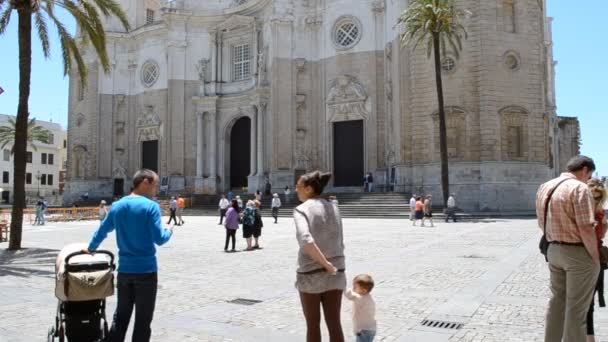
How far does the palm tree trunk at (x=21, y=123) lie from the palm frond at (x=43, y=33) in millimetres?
1366

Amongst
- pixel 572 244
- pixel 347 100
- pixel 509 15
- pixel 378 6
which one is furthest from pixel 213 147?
pixel 572 244

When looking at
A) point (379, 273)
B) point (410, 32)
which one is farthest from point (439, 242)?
point (410, 32)

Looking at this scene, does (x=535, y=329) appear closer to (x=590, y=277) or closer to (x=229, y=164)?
(x=590, y=277)

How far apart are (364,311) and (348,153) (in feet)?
109

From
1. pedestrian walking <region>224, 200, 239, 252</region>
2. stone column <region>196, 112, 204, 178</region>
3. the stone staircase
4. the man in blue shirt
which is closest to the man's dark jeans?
the man in blue shirt

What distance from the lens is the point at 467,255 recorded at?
42.0 ft

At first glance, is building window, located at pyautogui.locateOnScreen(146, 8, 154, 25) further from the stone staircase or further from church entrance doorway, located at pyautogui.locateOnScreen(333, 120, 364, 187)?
the stone staircase

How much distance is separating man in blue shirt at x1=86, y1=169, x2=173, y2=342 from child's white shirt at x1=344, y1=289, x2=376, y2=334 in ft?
5.55

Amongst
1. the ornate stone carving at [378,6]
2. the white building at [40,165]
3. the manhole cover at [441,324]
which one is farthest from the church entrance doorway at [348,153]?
the white building at [40,165]

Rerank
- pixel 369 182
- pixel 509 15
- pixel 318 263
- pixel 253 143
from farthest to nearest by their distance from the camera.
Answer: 1. pixel 253 143
2. pixel 369 182
3. pixel 509 15
4. pixel 318 263

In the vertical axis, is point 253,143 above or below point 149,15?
below

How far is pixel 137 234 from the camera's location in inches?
185

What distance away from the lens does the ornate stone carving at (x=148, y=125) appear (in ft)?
152

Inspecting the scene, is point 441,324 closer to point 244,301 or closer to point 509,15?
point 244,301
